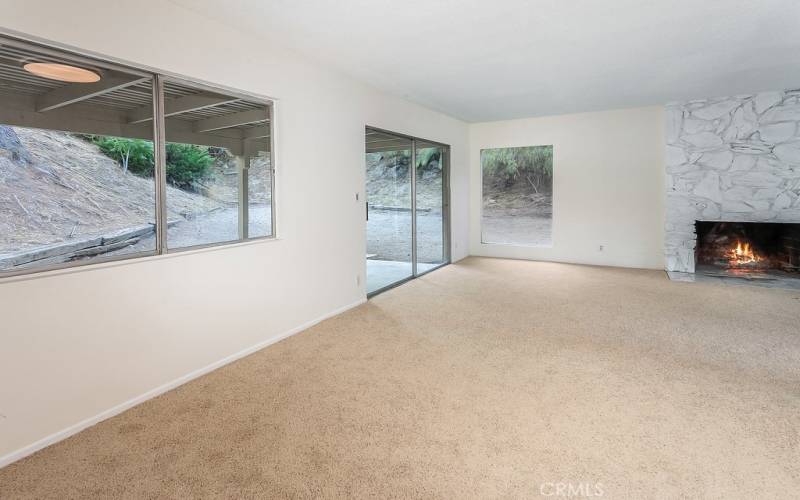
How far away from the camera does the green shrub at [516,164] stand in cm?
750

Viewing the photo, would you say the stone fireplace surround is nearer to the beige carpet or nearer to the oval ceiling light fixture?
the beige carpet

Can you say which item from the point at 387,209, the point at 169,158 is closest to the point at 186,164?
the point at 169,158

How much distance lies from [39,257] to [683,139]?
7.42 metres

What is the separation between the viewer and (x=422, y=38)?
3.52m

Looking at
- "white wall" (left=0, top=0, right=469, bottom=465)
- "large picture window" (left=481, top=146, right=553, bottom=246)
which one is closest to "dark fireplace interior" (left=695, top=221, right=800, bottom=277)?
"large picture window" (left=481, top=146, right=553, bottom=246)

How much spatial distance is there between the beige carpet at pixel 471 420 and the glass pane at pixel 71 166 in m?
1.01

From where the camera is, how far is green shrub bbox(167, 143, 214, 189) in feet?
9.43

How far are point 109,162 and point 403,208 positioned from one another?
3796mm

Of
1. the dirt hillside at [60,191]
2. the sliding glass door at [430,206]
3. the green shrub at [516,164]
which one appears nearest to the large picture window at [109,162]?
the dirt hillside at [60,191]

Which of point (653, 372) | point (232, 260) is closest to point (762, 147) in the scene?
point (653, 372)

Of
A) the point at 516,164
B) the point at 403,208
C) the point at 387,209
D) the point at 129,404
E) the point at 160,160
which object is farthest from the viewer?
the point at 516,164

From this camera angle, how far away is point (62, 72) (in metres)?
2.31

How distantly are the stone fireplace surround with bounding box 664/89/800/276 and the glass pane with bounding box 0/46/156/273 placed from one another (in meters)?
6.77

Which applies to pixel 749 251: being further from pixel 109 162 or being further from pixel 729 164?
pixel 109 162
